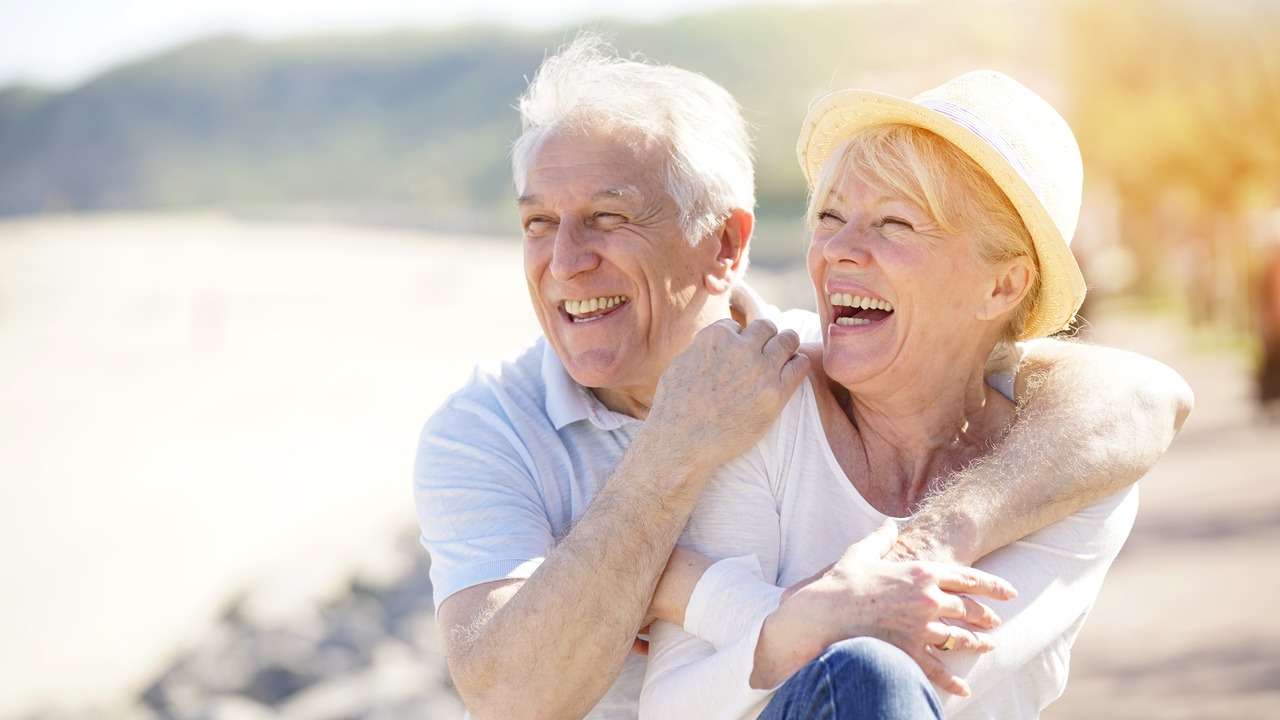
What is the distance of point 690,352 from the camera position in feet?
8.17

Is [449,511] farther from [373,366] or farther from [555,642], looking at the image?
[373,366]

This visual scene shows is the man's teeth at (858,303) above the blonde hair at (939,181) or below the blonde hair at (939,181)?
below

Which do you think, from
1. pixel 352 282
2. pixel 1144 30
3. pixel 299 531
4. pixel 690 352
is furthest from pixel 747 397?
pixel 352 282

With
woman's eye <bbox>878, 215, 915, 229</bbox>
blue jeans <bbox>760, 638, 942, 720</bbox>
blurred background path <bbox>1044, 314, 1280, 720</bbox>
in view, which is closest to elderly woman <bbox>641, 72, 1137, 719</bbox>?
woman's eye <bbox>878, 215, 915, 229</bbox>

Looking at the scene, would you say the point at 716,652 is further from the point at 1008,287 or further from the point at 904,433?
the point at 1008,287

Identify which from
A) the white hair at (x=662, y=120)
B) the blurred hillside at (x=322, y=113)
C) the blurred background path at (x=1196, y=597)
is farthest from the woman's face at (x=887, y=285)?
the blurred hillside at (x=322, y=113)

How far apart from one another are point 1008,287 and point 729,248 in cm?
84

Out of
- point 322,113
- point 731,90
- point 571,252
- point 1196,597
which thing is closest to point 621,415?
point 571,252

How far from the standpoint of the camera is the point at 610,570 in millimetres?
2258

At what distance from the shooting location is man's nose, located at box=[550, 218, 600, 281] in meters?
2.87

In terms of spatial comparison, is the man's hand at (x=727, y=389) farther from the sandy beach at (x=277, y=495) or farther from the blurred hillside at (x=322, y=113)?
the blurred hillside at (x=322, y=113)

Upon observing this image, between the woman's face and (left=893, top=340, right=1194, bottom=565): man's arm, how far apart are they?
0.26 meters

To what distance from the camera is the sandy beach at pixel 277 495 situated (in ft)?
22.5

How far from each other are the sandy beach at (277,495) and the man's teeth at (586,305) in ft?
12.8
